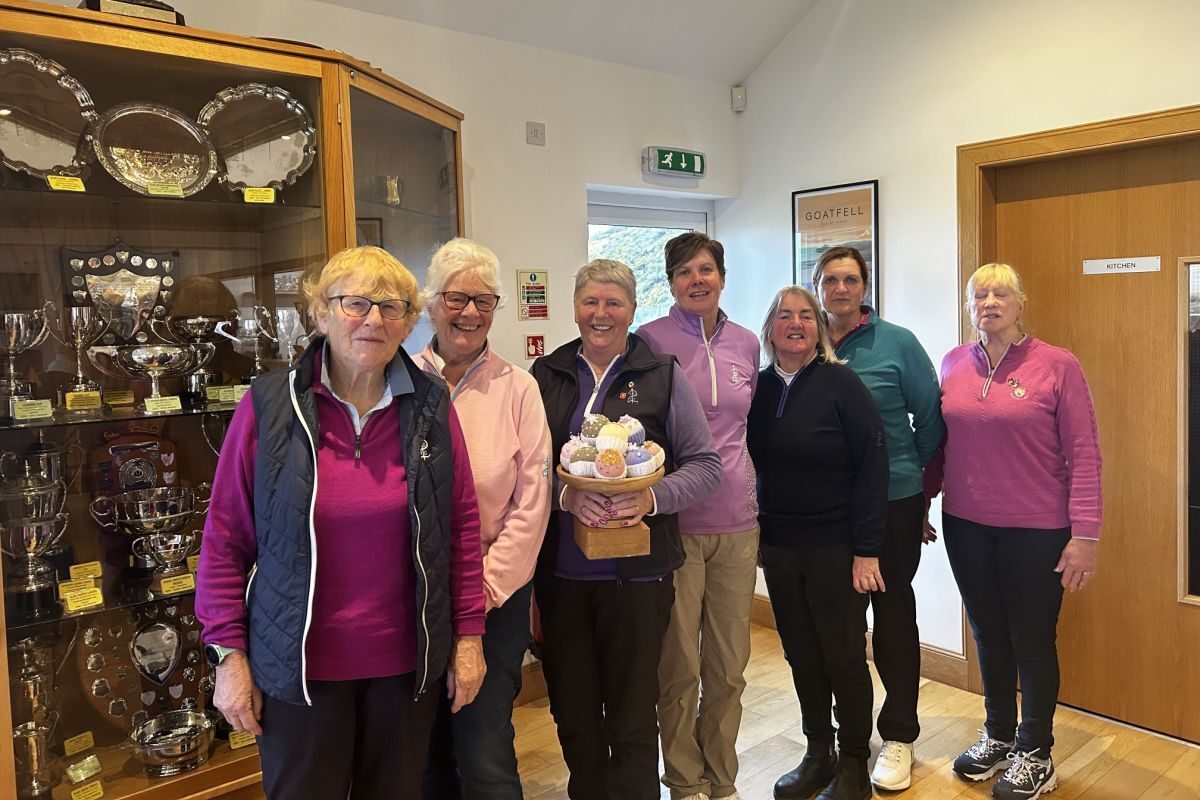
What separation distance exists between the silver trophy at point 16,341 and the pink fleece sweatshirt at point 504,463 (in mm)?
962

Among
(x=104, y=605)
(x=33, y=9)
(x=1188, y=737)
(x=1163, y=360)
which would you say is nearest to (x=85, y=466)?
(x=104, y=605)

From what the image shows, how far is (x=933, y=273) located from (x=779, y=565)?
56.2 inches

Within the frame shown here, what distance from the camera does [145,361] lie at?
209cm

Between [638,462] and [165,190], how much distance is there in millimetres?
1390

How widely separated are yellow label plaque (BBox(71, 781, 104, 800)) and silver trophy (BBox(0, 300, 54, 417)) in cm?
88

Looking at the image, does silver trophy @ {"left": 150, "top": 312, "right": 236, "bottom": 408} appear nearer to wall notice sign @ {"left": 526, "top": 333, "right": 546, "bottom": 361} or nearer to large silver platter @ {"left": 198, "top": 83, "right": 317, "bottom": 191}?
large silver platter @ {"left": 198, "top": 83, "right": 317, "bottom": 191}

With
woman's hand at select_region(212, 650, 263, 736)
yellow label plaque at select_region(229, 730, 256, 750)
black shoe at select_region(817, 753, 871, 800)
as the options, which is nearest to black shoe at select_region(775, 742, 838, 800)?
black shoe at select_region(817, 753, 871, 800)

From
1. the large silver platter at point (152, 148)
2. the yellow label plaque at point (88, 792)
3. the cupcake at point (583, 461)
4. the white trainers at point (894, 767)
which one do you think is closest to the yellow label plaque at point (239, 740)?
the yellow label plaque at point (88, 792)

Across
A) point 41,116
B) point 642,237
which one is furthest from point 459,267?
point 642,237

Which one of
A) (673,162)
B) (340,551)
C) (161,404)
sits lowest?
(340,551)

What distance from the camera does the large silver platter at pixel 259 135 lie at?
2.12m

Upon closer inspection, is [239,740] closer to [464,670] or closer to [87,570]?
[87,570]

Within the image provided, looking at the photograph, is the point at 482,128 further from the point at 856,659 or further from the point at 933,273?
the point at 856,659

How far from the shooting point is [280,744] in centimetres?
141
